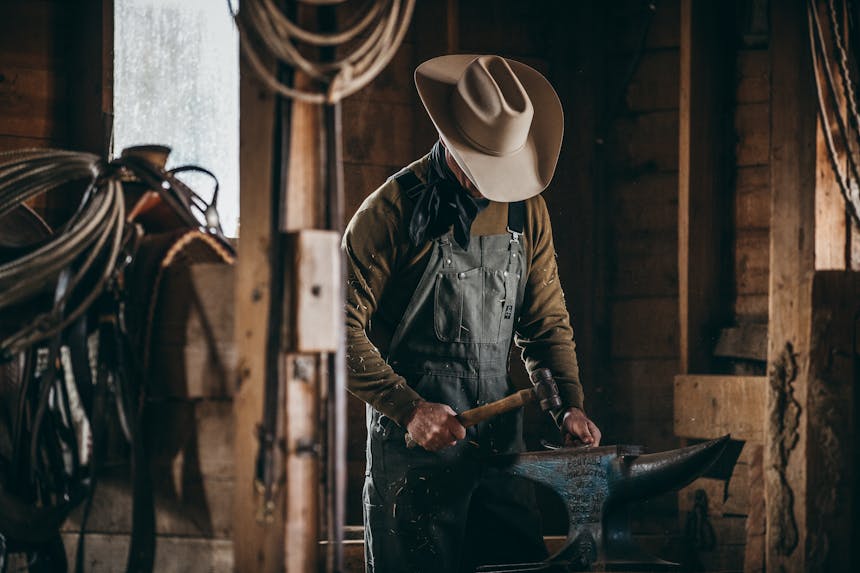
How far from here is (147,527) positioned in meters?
3.01

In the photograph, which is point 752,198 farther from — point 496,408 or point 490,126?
point 496,408

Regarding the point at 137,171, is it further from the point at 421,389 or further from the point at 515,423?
the point at 515,423

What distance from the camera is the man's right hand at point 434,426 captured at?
350cm

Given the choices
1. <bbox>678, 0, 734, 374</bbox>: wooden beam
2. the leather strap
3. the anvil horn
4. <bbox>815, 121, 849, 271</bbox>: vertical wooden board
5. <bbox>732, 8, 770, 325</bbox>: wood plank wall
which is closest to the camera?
the anvil horn

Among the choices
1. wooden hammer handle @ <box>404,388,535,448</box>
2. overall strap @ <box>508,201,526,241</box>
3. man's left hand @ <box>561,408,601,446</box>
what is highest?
overall strap @ <box>508,201,526,241</box>

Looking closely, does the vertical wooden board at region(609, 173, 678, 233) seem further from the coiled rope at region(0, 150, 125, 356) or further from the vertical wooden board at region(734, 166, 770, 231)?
the coiled rope at region(0, 150, 125, 356)

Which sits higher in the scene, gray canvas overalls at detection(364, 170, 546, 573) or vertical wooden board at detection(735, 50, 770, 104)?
vertical wooden board at detection(735, 50, 770, 104)

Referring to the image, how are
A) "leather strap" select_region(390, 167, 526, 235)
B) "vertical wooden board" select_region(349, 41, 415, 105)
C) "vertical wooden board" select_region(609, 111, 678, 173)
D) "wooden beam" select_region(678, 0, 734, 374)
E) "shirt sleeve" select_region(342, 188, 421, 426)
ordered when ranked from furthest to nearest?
"vertical wooden board" select_region(609, 111, 678, 173)
"vertical wooden board" select_region(349, 41, 415, 105)
"wooden beam" select_region(678, 0, 734, 374)
"leather strap" select_region(390, 167, 526, 235)
"shirt sleeve" select_region(342, 188, 421, 426)

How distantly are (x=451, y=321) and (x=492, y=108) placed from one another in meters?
0.70

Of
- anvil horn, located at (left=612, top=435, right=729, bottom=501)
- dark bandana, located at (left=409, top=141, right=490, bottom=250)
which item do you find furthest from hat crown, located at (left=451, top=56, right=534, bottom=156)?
anvil horn, located at (left=612, top=435, right=729, bottom=501)

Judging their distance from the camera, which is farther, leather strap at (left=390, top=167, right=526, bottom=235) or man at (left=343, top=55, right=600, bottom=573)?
leather strap at (left=390, top=167, right=526, bottom=235)

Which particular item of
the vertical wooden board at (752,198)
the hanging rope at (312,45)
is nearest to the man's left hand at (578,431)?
the hanging rope at (312,45)

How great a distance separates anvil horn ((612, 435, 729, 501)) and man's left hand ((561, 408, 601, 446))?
0.87ft

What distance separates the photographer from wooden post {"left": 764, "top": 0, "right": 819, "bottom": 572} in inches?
144
